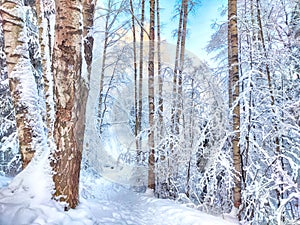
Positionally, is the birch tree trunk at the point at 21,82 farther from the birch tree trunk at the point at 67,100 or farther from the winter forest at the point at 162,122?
the birch tree trunk at the point at 67,100

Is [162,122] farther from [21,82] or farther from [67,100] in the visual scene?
[67,100]

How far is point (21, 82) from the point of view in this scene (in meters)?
2.85

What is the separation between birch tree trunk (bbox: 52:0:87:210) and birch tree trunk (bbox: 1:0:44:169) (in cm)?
75

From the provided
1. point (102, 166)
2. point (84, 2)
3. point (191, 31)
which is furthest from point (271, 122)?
point (102, 166)

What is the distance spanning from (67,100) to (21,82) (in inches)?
38.5

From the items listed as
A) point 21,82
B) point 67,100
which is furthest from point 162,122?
point 67,100

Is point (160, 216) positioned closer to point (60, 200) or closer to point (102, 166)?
point (60, 200)

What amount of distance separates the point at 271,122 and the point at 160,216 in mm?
2071

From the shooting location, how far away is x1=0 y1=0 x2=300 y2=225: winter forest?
2270 mm

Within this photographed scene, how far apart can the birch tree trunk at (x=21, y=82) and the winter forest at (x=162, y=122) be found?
0.04ft

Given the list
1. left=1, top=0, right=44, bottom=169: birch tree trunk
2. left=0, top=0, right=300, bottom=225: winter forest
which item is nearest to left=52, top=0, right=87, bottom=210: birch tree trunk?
left=0, top=0, right=300, bottom=225: winter forest

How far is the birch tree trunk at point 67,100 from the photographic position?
7.34ft

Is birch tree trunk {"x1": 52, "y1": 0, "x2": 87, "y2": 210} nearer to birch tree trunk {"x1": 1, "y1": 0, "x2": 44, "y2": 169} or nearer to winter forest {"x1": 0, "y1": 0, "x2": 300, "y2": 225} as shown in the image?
winter forest {"x1": 0, "y1": 0, "x2": 300, "y2": 225}

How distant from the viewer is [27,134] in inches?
111
